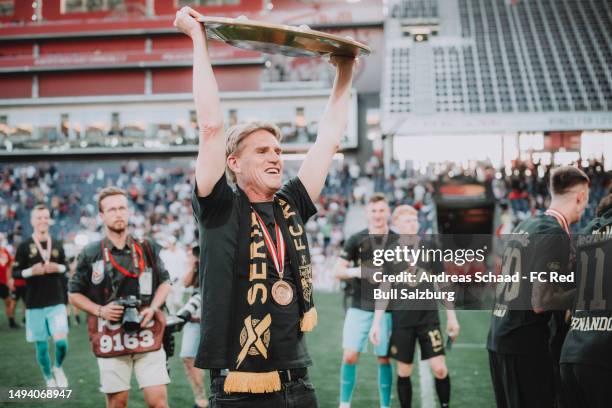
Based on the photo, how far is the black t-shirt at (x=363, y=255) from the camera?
218 inches

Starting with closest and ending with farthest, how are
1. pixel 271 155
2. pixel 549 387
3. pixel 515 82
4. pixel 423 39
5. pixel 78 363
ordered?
pixel 271 155 < pixel 549 387 < pixel 78 363 < pixel 515 82 < pixel 423 39

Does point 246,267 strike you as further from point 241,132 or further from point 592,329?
point 592,329

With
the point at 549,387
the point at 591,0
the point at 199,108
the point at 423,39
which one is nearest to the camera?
the point at 199,108

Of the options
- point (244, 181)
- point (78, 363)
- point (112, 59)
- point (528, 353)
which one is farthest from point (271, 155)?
point (112, 59)

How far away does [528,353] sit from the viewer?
11.3 ft

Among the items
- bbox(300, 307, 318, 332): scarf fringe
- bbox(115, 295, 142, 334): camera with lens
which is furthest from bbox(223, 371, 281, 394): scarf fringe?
bbox(115, 295, 142, 334): camera with lens

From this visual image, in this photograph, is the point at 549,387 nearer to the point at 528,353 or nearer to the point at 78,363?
the point at 528,353

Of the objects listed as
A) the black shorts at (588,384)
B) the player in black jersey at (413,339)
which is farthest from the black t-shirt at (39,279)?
the black shorts at (588,384)

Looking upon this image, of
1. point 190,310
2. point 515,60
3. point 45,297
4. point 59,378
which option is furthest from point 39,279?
point 515,60

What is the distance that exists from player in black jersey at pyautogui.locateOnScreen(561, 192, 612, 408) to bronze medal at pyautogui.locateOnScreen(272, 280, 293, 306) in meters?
1.72

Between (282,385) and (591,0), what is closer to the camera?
(282,385)

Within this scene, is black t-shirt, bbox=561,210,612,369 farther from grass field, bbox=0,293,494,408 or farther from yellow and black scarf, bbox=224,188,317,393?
grass field, bbox=0,293,494,408

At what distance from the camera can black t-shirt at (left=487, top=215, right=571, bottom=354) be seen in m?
3.23

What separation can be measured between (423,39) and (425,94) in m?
6.93
